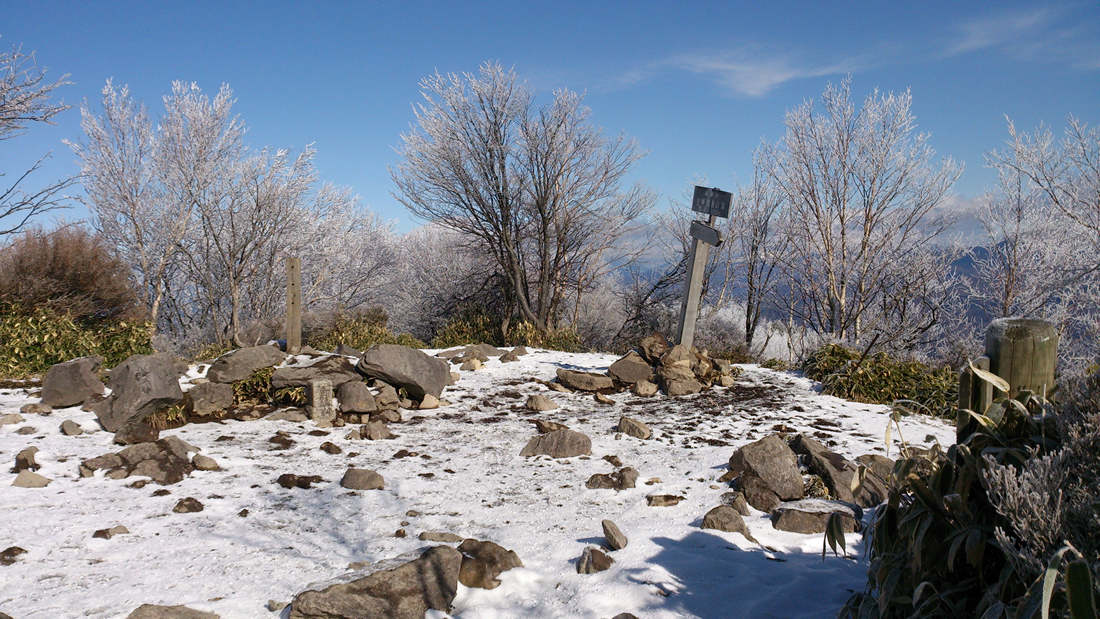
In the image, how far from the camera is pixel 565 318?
1548 centimetres

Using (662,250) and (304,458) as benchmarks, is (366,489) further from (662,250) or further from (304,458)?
(662,250)

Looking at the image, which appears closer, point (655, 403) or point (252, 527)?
point (252, 527)

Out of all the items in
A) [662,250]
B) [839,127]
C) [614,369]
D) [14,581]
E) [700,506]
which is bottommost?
[14,581]

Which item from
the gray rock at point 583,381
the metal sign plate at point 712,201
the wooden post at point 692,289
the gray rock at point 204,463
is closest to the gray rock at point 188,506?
the gray rock at point 204,463

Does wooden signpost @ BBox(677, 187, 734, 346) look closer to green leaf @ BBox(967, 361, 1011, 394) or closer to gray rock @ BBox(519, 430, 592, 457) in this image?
gray rock @ BBox(519, 430, 592, 457)

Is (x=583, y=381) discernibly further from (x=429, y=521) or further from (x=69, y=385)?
(x=69, y=385)

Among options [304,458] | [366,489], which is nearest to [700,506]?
[366,489]

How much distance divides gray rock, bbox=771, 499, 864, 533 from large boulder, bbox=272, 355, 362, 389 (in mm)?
4320

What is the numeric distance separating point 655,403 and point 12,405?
6309mm

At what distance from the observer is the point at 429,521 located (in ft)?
11.7

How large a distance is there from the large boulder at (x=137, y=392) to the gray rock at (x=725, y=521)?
4.71 m

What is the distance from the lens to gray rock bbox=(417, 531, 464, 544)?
326 centimetres

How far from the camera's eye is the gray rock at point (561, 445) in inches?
191

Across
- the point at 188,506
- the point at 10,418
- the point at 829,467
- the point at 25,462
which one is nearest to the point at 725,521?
the point at 829,467
